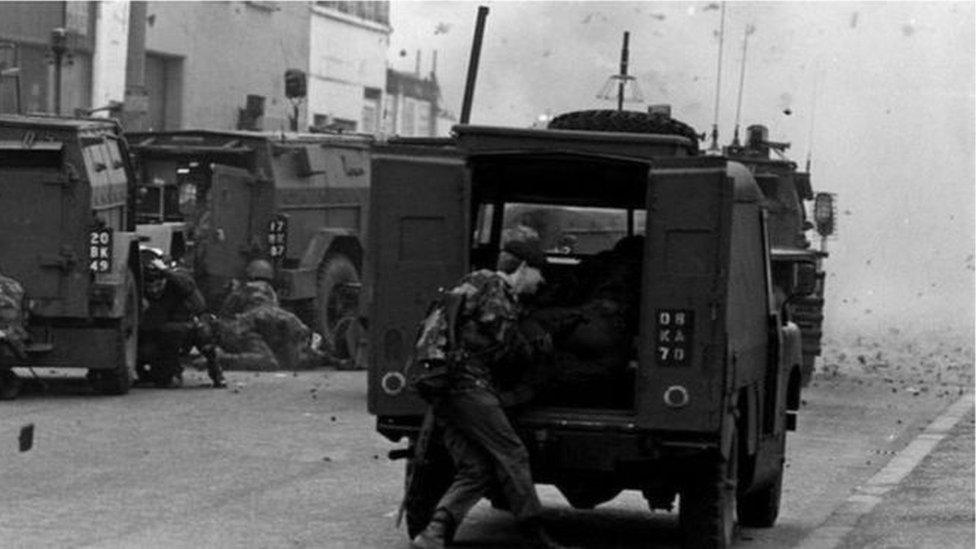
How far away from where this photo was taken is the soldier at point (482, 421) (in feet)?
43.0

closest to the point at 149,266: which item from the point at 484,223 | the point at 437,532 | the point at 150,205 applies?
the point at 150,205

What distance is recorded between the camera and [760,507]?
15711 mm

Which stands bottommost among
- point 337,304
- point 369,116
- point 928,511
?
point 337,304

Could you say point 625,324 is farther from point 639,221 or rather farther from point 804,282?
point 804,282

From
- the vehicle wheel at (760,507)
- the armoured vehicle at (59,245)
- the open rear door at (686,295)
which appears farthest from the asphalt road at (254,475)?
the open rear door at (686,295)

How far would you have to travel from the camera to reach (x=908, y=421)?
24.5 m

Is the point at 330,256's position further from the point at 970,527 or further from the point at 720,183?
the point at 720,183

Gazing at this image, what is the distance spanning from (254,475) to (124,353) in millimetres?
6558

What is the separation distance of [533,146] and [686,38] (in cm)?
2982

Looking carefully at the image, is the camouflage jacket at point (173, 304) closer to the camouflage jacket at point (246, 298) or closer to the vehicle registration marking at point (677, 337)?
the camouflage jacket at point (246, 298)

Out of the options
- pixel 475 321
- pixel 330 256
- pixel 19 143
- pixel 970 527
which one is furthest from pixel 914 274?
pixel 475 321

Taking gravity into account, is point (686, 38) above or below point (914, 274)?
above

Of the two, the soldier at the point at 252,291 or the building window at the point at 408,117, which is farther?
the building window at the point at 408,117

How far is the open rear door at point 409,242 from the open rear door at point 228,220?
47.8 ft
